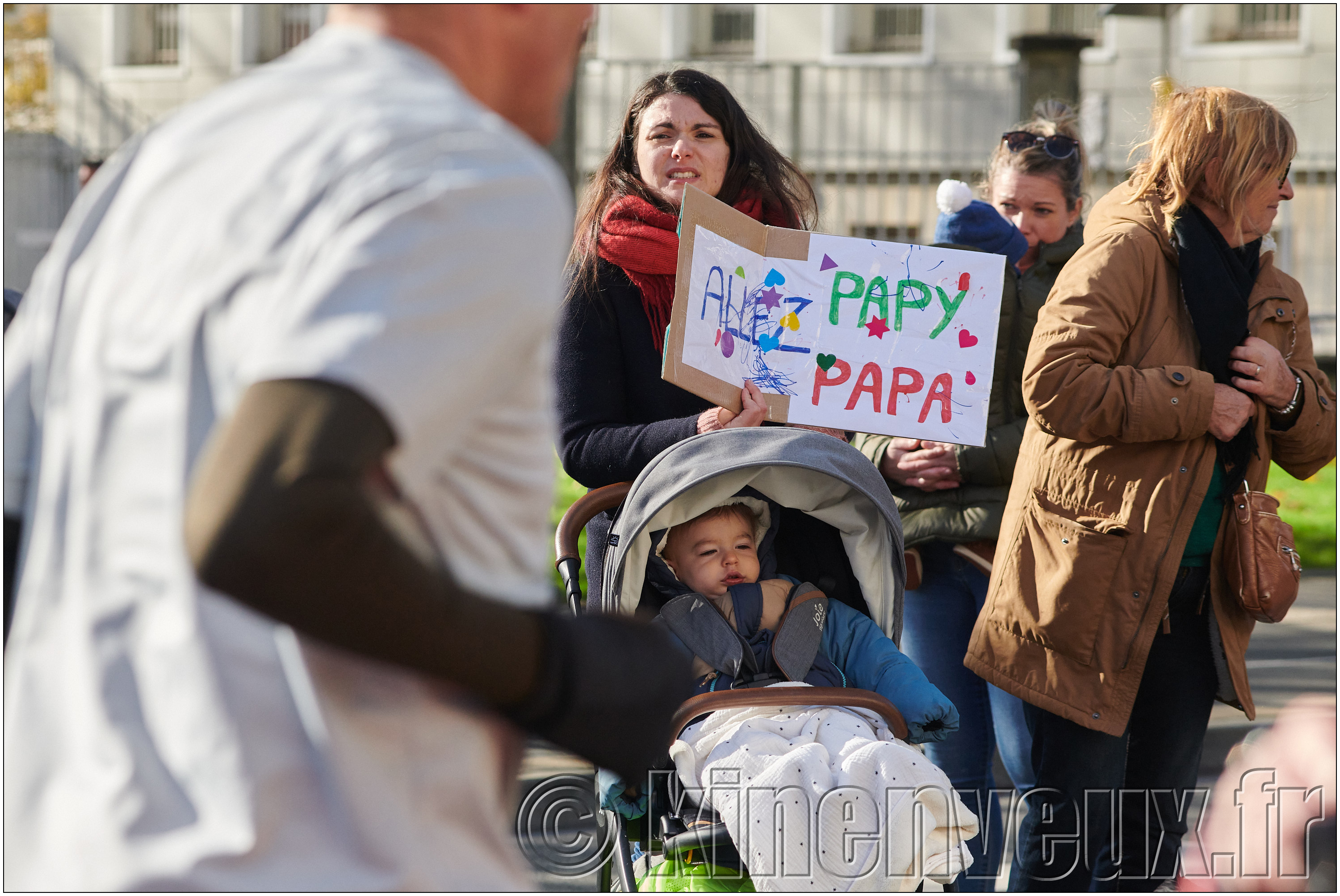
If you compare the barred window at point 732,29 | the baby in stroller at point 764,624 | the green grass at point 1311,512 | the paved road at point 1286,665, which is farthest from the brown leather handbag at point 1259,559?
the barred window at point 732,29

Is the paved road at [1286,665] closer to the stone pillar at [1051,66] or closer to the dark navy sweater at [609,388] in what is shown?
the dark navy sweater at [609,388]

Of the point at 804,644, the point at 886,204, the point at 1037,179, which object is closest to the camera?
the point at 804,644

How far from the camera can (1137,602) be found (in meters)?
3.10

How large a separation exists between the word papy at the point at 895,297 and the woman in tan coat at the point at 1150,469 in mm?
254

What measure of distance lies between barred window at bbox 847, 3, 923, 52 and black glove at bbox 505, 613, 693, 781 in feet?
54.5

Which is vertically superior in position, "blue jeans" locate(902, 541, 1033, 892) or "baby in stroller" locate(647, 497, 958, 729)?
"baby in stroller" locate(647, 497, 958, 729)

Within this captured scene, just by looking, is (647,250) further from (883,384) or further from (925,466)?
(925,466)

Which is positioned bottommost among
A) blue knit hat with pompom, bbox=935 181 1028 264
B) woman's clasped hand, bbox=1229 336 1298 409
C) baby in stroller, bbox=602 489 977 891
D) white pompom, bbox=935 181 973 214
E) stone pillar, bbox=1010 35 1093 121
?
baby in stroller, bbox=602 489 977 891

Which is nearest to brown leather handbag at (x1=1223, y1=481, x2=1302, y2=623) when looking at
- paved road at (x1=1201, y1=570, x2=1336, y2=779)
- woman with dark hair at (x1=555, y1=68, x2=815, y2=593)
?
woman with dark hair at (x1=555, y1=68, x2=815, y2=593)

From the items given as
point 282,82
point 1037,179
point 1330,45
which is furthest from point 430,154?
point 1330,45

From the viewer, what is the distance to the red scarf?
3.19 metres

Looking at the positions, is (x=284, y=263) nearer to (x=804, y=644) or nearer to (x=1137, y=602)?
(x=804, y=644)

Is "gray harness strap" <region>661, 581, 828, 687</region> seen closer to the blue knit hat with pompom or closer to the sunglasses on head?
the blue knit hat with pompom

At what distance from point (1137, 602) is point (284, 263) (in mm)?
2632
